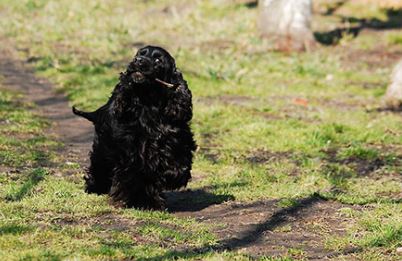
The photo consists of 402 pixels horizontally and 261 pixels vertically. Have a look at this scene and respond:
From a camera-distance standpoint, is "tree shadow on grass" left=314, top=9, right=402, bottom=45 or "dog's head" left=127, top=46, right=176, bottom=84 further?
"tree shadow on grass" left=314, top=9, right=402, bottom=45

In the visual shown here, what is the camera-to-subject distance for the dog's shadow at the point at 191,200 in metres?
8.57

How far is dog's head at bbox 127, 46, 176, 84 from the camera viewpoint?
7.67 m

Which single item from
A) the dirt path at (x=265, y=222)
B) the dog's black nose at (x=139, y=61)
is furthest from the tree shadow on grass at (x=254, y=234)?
the dog's black nose at (x=139, y=61)

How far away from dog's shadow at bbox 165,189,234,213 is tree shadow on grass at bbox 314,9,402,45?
575 inches

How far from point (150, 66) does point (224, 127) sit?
5663 mm

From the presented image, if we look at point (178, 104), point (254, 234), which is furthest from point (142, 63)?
point (254, 234)

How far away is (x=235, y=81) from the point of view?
687 inches

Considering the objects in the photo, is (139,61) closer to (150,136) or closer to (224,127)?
(150,136)

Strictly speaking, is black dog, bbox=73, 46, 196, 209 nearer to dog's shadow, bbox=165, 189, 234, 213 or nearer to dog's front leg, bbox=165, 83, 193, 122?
dog's front leg, bbox=165, 83, 193, 122

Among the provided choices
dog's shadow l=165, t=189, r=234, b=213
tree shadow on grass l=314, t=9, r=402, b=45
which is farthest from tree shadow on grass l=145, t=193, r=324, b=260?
tree shadow on grass l=314, t=9, r=402, b=45

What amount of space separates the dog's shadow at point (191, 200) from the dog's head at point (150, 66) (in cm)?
142

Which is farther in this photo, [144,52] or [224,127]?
[224,127]

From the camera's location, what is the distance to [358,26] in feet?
84.0

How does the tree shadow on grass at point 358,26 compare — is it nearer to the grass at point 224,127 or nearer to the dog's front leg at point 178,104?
the grass at point 224,127
